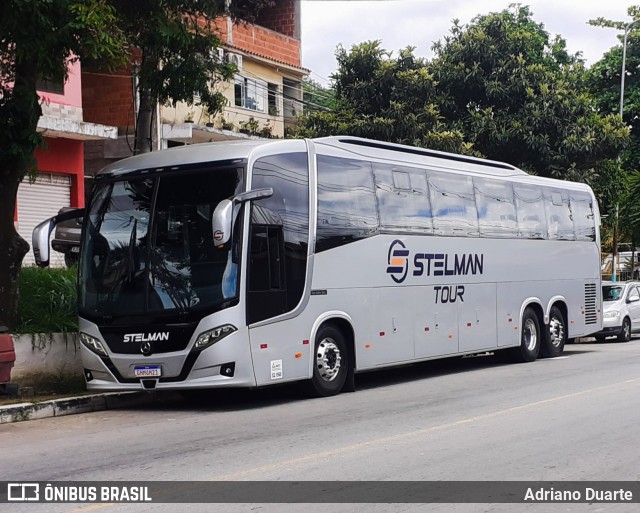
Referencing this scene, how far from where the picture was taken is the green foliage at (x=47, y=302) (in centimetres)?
1492

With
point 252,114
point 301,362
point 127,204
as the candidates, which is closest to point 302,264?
point 301,362

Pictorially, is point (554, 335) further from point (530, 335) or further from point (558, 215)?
point (558, 215)

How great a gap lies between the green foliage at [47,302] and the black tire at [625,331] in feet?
53.6

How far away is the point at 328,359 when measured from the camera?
556 inches

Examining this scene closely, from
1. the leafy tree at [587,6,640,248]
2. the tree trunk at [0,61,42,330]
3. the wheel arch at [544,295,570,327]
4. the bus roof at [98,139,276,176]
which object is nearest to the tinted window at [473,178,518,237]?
the wheel arch at [544,295,570,327]

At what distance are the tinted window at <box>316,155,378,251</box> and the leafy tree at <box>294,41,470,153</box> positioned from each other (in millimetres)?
12763

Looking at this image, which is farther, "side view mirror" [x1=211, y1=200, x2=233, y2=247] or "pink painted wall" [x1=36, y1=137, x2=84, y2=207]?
"pink painted wall" [x1=36, y1=137, x2=84, y2=207]

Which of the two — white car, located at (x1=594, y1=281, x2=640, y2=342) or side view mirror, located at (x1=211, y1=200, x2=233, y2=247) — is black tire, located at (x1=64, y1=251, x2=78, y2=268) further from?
white car, located at (x1=594, y1=281, x2=640, y2=342)

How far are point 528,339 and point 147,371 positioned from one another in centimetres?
1005

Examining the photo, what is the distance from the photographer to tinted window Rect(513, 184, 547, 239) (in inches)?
773

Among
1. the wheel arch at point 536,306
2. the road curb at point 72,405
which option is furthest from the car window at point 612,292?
the road curb at point 72,405

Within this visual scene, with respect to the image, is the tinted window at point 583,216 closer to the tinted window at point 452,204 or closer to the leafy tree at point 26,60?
the tinted window at point 452,204

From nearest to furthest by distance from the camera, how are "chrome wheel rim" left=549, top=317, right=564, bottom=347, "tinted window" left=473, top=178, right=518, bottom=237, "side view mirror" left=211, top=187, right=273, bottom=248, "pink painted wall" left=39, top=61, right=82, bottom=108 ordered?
1. "side view mirror" left=211, top=187, right=273, bottom=248
2. "tinted window" left=473, top=178, right=518, bottom=237
3. "chrome wheel rim" left=549, top=317, right=564, bottom=347
4. "pink painted wall" left=39, top=61, right=82, bottom=108

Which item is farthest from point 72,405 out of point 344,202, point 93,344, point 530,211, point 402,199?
point 530,211
